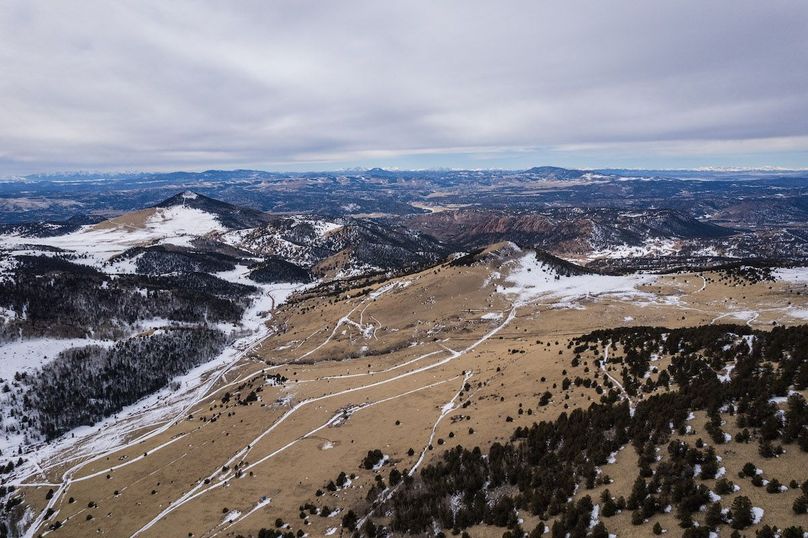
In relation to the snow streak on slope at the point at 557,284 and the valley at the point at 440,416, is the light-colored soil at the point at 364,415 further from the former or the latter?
the snow streak on slope at the point at 557,284

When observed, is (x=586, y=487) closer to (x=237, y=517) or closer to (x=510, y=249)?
(x=237, y=517)

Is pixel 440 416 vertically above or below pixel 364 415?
above

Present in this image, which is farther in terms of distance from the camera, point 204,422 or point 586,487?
point 204,422

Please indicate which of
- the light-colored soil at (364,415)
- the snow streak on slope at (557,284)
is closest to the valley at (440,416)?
the light-colored soil at (364,415)

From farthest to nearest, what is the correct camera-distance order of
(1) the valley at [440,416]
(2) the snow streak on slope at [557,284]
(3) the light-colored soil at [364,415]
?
(2) the snow streak on slope at [557,284] → (3) the light-colored soil at [364,415] → (1) the valley at [440,416]

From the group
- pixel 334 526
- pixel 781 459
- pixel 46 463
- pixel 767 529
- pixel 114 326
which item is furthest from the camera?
pixel 114 326

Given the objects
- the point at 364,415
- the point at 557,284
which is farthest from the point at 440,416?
the point at 557,284

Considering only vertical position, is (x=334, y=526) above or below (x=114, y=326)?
above

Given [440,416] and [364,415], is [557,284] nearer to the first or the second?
[364,415]

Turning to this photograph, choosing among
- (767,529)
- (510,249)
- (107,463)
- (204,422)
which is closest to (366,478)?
(767,529)

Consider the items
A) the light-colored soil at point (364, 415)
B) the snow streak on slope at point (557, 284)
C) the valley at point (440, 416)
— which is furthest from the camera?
the snow streak on slope at point (557, 284)

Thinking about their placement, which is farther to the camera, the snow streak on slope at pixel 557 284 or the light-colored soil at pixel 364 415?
the snow streak on slope at pixel 557 284
